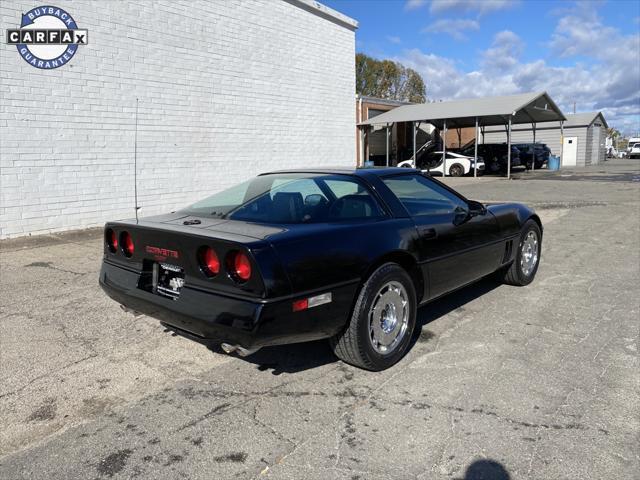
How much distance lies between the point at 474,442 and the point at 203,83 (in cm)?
1122

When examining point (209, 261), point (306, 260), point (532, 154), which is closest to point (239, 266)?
point (209, 261)

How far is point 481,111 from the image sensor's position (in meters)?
24.1

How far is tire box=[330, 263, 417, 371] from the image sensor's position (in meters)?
3.26

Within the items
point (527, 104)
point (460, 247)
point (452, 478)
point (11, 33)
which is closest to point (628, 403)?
point (452, 478)

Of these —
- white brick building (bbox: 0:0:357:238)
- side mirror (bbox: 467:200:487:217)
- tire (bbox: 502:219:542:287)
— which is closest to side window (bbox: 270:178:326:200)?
side mirror (bbox: 467:200:487:217)

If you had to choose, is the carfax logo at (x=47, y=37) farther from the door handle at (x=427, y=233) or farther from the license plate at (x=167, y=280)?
the door handle at (x=427, y=233)

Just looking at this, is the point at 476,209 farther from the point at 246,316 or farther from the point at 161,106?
the point at 161,106

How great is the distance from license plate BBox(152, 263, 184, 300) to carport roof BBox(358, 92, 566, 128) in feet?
73.3

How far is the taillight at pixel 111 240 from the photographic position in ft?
12.0

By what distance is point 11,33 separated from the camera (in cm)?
878

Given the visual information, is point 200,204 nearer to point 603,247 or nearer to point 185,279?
point 185,279

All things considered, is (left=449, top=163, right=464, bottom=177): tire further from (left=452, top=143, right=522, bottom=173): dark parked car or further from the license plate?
the license plate

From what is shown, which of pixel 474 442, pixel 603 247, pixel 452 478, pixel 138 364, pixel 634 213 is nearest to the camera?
pixel 452 478

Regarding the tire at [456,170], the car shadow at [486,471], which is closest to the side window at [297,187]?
the car shadow at [486,471]
